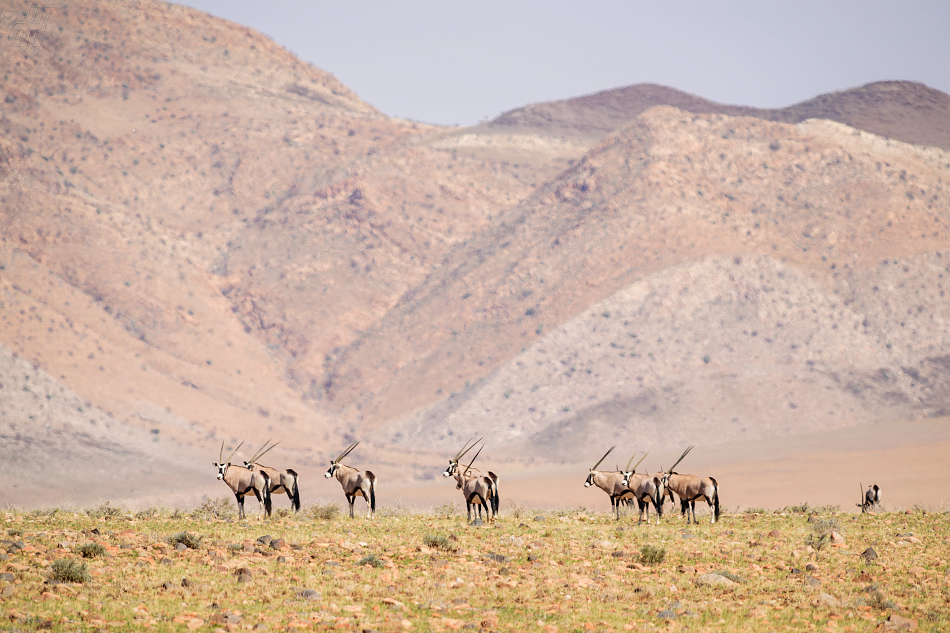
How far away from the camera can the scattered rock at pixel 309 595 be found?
14.4 m

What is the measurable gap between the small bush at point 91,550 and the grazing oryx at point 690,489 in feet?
45.3

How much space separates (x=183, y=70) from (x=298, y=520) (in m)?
150

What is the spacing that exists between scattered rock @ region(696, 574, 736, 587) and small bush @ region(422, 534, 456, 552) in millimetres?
4891

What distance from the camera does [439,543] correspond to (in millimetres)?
18609

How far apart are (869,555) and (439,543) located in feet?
26.8

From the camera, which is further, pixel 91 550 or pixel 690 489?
pixel 690 489

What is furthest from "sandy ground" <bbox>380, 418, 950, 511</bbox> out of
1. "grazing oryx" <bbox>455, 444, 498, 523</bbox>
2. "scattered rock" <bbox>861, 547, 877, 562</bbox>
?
"scattered rock" <bbox>861, 547, 877, 562</bbox>

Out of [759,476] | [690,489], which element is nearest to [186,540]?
[690,489]

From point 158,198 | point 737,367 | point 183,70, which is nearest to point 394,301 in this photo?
point 158,198

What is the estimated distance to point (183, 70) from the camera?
158875 millimetres

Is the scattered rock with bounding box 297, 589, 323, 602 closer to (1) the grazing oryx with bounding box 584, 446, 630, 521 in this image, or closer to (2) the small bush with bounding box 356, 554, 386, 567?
(2) the small bush with bounding box 356, 554, 386, 567

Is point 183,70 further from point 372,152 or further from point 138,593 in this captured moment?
point 138,593

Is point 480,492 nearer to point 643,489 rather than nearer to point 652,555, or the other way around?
point 643,489

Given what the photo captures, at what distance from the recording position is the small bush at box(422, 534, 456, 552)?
60.8ft
